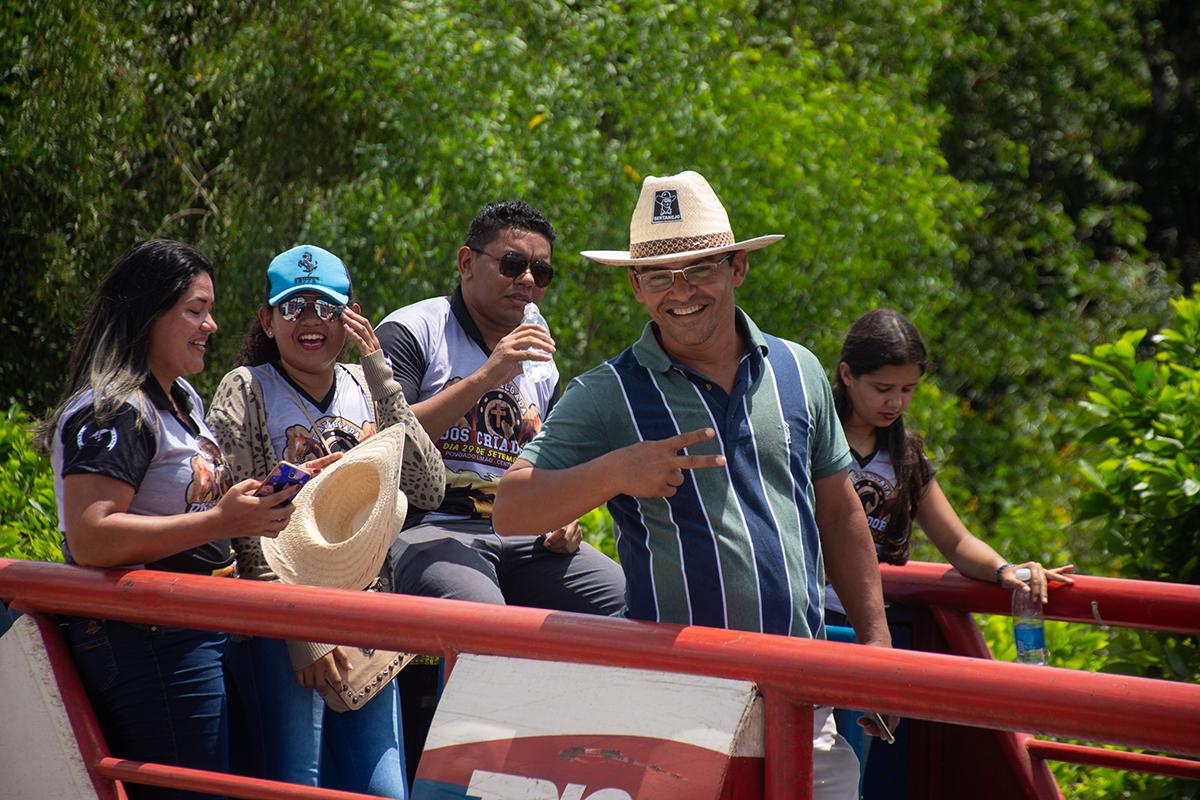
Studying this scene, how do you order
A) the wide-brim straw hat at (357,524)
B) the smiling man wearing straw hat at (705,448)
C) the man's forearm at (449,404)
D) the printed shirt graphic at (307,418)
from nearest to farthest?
the smiling man wearing straw hat at (705,448), the wide-brim straw hat at (357,524), the printed shirt graphic at (307,418), the man's forearm at (449,404)

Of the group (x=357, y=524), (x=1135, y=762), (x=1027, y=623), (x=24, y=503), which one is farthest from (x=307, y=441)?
(x=24, y=503)

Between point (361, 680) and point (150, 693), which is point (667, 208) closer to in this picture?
point (361, 680)

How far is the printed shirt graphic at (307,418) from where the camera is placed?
3.56 meters

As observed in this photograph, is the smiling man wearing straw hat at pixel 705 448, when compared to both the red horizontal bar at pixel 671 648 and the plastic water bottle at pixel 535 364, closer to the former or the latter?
→ the red horizontal bar at pixel 671 648

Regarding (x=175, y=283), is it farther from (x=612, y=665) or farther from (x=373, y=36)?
(x=373, y=36)

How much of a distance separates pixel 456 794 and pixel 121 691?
3.21 feet

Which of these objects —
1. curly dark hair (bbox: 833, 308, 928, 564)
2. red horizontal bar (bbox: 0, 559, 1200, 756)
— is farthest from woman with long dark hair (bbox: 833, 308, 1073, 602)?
red horizontal bar (bbox: 0, 559, 1200, 756)

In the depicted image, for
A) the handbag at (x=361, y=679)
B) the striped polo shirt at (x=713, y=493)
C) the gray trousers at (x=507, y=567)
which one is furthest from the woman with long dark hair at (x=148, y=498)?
the striped polo shirt at (x=713, y=493)

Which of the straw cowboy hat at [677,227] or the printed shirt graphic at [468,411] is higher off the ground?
the straw cowboy hat at [677,227]

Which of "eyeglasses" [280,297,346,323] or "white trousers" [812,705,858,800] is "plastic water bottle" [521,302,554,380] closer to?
"eyeglasses" [280,297,346,323]

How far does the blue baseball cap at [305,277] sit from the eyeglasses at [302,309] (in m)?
0.02

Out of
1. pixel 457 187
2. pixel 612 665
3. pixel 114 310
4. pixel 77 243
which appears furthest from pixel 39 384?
pixel 612 665

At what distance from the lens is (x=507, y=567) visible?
3984 millimetres

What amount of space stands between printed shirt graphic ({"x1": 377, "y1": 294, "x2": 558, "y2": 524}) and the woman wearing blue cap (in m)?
0.22
